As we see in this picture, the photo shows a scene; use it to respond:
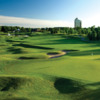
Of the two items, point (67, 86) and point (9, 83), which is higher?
point (9, 83)

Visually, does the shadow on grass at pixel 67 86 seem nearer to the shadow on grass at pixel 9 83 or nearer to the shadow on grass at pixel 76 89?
the shadow on grass at pixel 76 89

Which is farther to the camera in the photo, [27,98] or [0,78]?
[0,78]

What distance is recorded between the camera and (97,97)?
37.6 ft

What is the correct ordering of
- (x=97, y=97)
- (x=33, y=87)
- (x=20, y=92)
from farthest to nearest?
1. (x=33, y=87)
2. (x=20, y=92)
3. (x=97, y=97)

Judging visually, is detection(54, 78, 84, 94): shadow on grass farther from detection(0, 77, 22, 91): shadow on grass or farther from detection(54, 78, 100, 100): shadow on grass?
detection(0, 77, 22, 91): shadow on grass

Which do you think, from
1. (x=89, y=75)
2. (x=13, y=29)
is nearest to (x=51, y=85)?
(x=89, y=75)

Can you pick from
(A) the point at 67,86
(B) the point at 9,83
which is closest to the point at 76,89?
(A) the point at 67,86

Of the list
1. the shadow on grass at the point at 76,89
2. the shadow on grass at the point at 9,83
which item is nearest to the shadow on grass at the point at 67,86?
the shadow on grass at the point at 76,89

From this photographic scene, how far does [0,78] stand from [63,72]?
335 inches

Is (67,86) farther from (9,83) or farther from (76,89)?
(9,83)

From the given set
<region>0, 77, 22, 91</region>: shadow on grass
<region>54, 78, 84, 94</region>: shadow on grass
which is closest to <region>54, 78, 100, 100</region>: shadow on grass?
<region>54, 78, 84, 94</region>: shadow on grass

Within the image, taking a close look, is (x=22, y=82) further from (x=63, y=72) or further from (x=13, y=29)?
(x=13, y=29)

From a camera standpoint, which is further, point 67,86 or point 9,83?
point 9,83

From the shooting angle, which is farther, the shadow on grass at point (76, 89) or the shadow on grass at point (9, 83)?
the shadow on grass at point (9, 83)
